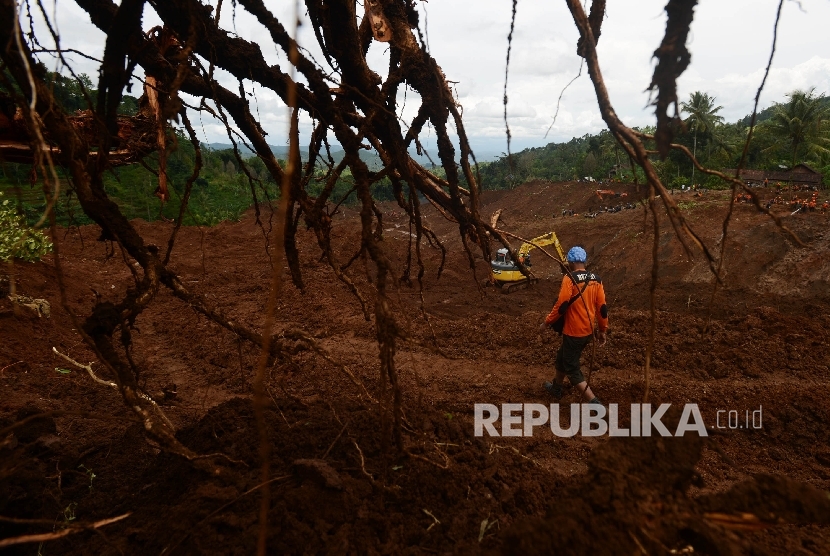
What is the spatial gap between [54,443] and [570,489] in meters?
2.85

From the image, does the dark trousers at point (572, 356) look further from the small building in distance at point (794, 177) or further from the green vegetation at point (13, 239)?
the small building in distance at point (794, 177)

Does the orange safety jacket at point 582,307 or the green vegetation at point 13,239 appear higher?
the green vegetation at point 13,239

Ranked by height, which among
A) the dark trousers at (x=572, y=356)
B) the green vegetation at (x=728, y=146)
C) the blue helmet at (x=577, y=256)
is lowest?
the dark trousers at (x=572, y=356)

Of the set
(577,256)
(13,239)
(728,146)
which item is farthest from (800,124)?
(13,239)

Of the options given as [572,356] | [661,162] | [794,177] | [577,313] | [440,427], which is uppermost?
[661,162]

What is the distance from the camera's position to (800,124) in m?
20.2

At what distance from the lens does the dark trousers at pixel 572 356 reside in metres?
4.45

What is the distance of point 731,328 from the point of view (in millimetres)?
6289

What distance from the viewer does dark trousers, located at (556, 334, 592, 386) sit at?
14.6ft

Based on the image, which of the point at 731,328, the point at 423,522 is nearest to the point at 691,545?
the point at 423,522

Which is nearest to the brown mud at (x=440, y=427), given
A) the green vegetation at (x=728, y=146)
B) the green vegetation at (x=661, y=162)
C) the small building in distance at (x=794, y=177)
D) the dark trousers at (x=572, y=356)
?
the dark trousers at (x=572, y=356)

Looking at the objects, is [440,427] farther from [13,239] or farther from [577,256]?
[13,239]

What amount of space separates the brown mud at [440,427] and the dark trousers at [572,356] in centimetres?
57

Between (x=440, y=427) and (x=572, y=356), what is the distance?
2.41 m
